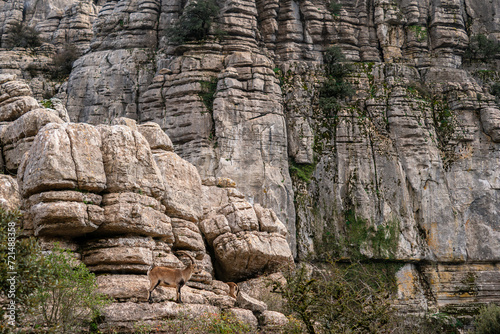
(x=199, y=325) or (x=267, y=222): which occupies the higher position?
(x=267, y=222)

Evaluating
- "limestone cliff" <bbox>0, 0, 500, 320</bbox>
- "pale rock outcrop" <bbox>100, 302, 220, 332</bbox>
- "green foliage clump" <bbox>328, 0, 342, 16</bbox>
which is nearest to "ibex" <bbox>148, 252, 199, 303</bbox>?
"pale rock outcrop" <bbox>100, 302, 220, 332</bbox>

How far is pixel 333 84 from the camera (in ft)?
139

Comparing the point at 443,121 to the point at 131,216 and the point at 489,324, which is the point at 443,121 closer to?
the point at 489,324

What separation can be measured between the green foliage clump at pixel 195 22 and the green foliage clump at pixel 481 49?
70.2ft

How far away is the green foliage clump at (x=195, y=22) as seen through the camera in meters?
40.9

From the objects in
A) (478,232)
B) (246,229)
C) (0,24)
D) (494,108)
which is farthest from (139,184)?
(0,24)

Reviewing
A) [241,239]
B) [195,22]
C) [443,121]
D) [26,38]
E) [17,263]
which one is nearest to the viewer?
[17,263]

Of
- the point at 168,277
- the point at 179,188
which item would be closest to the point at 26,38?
the point at 179,188

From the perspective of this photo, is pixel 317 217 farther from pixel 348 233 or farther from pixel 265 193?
pixel 265 193

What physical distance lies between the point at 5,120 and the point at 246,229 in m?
10.2

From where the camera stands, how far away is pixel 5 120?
21.7 metres

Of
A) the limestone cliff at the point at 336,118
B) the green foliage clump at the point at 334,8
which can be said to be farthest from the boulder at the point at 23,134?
the green foliage clump at the point at 334,8

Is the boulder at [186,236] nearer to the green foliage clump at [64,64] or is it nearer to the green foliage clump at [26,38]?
the green foliage clump at [64,64]

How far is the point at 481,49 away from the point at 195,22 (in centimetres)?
2372
